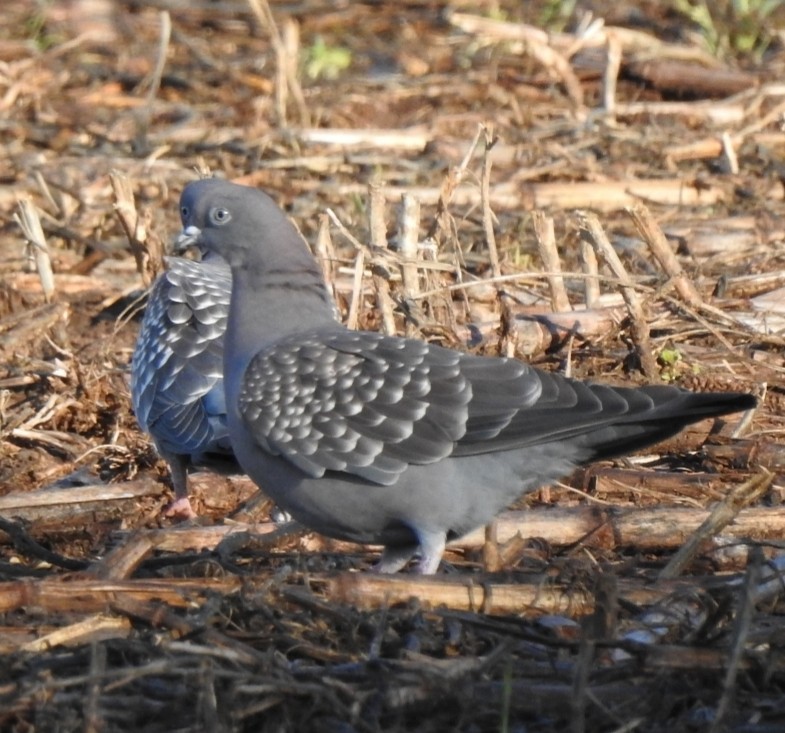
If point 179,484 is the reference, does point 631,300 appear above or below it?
above

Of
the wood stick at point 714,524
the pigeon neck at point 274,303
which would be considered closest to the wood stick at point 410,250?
the pigeon neck at point 274,303

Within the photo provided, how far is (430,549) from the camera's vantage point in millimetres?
5230

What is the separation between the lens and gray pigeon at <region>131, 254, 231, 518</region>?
21.8 feet

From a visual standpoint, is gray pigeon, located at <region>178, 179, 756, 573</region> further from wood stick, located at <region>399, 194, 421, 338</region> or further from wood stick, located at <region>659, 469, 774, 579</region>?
wood stick, located at <region>399, 194, 421, 338</region>

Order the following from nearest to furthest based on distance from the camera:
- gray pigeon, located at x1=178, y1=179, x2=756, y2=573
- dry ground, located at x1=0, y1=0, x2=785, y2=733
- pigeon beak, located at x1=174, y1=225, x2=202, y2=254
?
dry ground, located at x1=0, y1=0, x2=785, y2=733 → gray pigeon, located at x1=178, y1=179, x2=756, y2=573 → pigeon beak, located at x1=174, y1=225, x2=202, y2=254

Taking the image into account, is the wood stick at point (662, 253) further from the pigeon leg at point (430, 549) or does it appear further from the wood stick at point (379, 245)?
the pigeon leg at point (430, 549)

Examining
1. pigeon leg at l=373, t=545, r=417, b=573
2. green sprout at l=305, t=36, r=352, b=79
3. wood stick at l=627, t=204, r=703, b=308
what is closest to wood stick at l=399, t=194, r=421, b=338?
wood stick at l=627, t=204, r=703, b=308

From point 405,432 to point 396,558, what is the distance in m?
0.50

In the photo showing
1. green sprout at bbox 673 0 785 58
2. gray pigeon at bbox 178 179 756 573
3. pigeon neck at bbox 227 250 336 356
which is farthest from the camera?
green sprout at bbox 673 0 785 58

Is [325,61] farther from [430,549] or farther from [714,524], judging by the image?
[714,524]

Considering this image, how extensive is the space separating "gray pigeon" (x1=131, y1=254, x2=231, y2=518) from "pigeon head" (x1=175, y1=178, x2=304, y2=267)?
936mm

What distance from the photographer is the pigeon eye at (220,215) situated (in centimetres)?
586

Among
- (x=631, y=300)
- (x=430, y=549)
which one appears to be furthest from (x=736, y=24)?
(x=430, y=549)

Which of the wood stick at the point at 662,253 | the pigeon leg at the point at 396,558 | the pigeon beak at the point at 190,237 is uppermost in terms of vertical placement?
the pigeon beak at the point at 190,237
